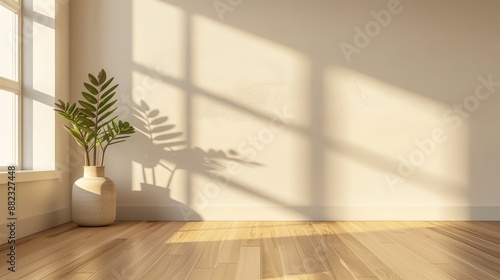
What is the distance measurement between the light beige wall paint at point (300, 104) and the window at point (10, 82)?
548 mm

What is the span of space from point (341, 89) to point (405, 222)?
1.09 metres

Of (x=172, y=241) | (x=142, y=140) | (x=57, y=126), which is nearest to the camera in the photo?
(x=172, y=241)

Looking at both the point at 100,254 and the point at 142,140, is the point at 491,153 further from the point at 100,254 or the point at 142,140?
the point at 100,254

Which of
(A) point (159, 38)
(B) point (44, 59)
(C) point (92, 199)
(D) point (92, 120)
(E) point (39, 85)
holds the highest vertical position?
(A) point (159, 38)

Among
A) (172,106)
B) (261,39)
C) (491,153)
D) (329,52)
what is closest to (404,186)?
(491,153)

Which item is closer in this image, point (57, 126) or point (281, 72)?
point (57, 126)

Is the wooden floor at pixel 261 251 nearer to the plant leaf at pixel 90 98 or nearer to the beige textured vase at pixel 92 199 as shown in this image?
the beige textured vase at pixel 92 199

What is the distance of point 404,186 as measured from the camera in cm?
420

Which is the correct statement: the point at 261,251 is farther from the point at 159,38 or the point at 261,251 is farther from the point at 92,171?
the point at 159,38

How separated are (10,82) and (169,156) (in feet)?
4.00

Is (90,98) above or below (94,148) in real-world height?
above

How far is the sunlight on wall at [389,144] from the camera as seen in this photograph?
13.8 feet

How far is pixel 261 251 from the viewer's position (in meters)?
2.81

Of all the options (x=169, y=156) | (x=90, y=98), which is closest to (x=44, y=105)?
(x=90, y=98)
